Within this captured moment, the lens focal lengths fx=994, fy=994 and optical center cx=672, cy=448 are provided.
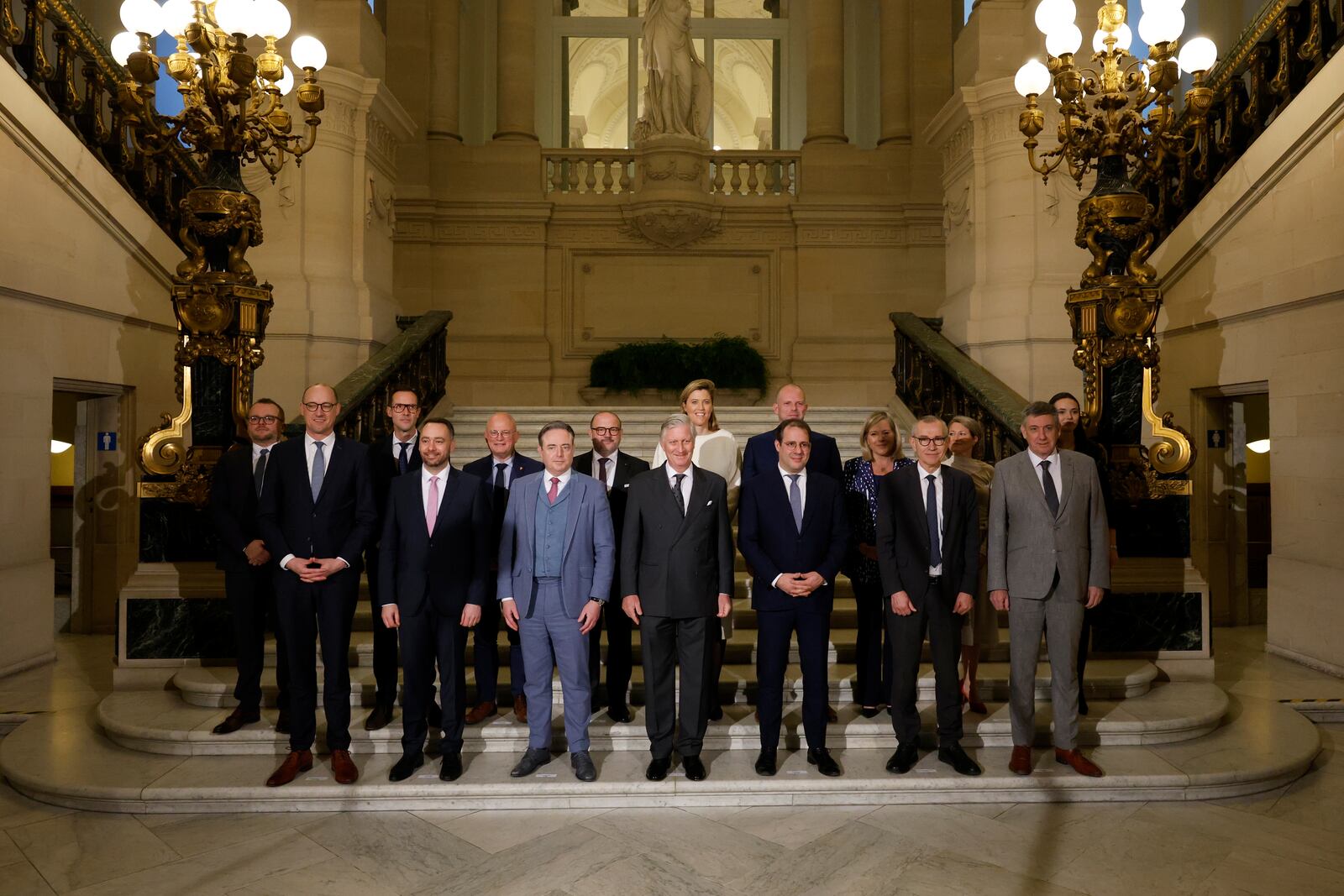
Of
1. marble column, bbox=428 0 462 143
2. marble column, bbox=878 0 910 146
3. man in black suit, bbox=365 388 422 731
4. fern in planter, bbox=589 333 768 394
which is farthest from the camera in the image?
marble column, bbox=878 0 910 146

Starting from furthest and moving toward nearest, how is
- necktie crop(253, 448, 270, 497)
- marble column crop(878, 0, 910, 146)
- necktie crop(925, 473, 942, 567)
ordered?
marble column crop(878, 0, 910, 146)
necktie crop(253, 448, 270, 497)
necktie crop(925, 473, 942, 567)

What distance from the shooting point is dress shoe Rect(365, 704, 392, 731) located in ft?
17.6

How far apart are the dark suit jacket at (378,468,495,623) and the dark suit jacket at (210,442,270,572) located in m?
1.02

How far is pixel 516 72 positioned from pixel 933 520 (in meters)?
11.2

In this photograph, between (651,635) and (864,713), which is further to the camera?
(864,713)

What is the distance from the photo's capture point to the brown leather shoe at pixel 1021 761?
4.96m

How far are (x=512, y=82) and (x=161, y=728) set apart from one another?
35.8 ft

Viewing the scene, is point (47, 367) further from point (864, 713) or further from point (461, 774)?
point (864, 713)

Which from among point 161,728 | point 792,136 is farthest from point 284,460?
point 792,136

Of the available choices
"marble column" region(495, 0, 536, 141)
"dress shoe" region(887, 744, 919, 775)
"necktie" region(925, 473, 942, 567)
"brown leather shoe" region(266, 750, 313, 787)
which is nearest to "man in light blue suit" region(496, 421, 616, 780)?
"brown leather shoe" region(266, 750, 313, 787)

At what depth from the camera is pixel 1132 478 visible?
658cm

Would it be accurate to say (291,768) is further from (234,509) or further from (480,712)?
(234,509)

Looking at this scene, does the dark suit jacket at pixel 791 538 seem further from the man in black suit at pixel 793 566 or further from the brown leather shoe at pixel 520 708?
the brown leather shoe at pixel 520 708

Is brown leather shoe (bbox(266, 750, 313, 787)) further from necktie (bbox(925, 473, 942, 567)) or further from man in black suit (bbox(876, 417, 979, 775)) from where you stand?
necktie (bbox(925, 473, 942, 567))
